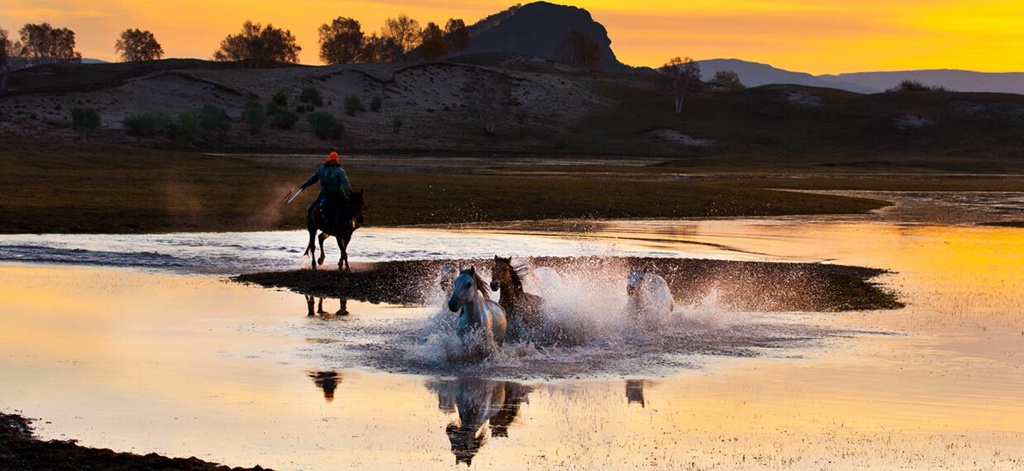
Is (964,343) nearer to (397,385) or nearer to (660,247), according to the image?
(397,385)

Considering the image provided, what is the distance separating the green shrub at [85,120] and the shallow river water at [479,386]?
88902 mm

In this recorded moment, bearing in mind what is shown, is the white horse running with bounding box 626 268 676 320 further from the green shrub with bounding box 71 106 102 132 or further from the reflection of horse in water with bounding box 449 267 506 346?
the green shrub with bounding box 71 106 102 132

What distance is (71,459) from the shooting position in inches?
430

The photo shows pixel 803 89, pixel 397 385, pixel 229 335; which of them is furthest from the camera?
pixel 803 89

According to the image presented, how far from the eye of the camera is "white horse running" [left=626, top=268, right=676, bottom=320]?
19.3 meters

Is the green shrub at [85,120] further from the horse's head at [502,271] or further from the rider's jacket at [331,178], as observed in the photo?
the horse's head at [502,271]

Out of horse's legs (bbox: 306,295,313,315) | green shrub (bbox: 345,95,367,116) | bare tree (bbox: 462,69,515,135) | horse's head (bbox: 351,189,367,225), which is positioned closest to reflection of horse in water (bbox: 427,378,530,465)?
horse's legs (bbox: 306,295,313,315)

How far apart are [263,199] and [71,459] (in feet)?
113

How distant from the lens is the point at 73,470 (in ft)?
34.9

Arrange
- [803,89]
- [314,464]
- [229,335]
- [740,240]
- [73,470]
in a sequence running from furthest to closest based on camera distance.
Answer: [803,89]
[740,240]
[229,335]
[314,464]
[73,470]

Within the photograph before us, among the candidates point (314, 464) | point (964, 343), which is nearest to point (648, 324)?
point (964, 343)

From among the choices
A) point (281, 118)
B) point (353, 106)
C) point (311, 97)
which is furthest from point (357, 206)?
point (311, 97)

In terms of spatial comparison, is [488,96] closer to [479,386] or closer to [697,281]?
[697,281]

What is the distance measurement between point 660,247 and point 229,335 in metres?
16.3
